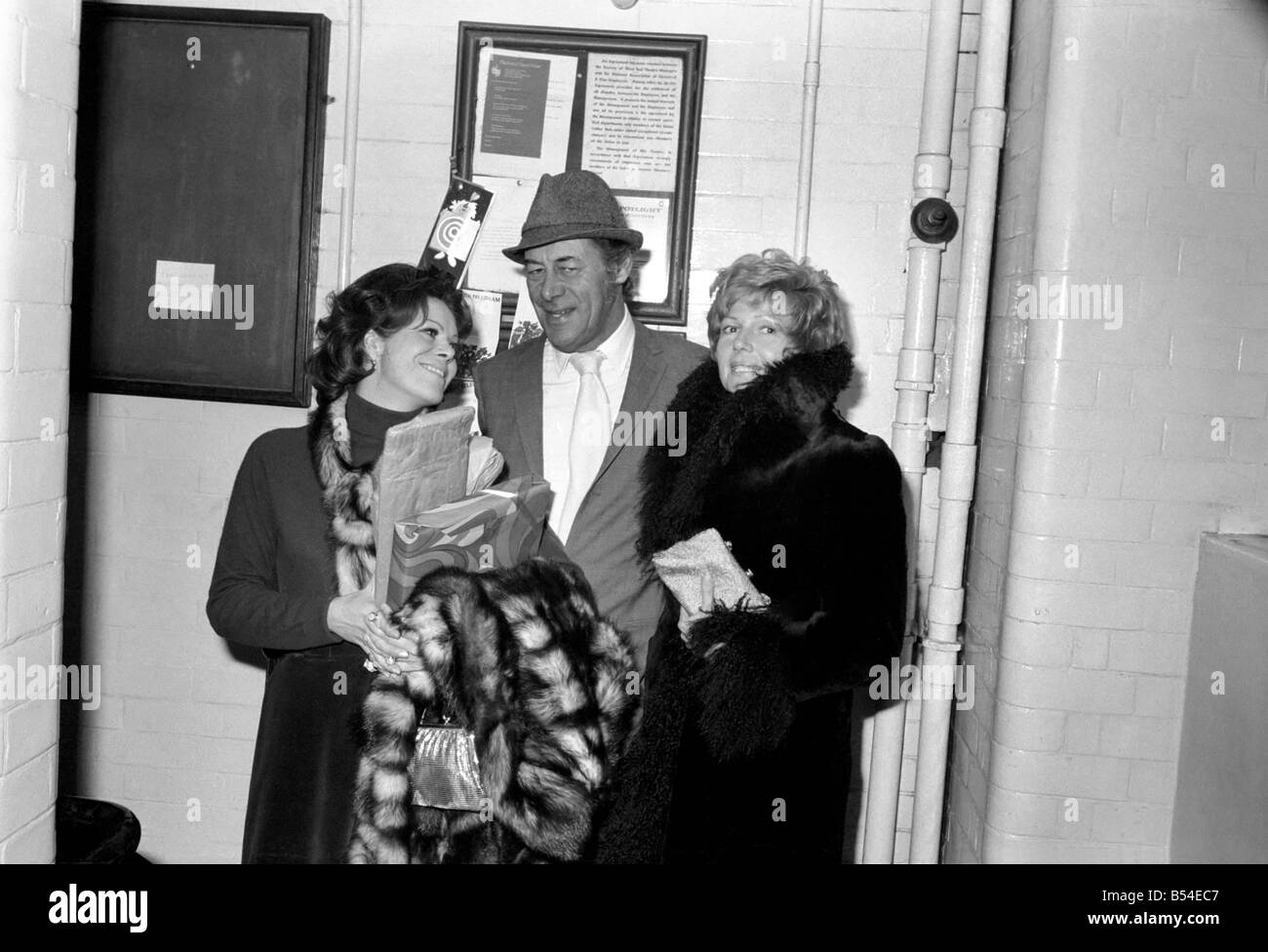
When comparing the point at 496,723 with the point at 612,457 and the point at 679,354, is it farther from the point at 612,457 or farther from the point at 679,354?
the point at 679,354

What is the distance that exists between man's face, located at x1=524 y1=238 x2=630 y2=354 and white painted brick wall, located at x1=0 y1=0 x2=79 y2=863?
103cm

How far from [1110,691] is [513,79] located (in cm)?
226

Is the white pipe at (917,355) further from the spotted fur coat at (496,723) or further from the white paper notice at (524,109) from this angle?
the spotted fur coat at (496,723)

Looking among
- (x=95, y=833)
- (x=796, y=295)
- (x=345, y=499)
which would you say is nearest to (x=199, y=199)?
(x=345, y=499)

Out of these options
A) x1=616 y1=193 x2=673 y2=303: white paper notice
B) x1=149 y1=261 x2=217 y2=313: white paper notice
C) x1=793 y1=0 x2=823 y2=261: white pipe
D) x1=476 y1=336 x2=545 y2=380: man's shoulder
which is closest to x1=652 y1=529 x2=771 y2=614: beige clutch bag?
x1=476 y1=336 x2=545 y2=380: man's shoulder

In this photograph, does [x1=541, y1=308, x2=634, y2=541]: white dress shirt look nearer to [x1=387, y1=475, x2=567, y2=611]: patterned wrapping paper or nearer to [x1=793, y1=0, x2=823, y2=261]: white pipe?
[x1=387, y1=475, x2=567, y2=611]: patterned wrapping paper

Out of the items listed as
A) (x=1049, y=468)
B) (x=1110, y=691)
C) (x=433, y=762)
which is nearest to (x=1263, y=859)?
(x=1110, y=691)

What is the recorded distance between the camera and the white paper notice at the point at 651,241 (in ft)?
10.7

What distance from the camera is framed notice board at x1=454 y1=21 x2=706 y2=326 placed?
324 cm

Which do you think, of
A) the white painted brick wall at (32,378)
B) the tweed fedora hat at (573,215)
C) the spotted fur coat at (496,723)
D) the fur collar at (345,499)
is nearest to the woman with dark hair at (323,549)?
the fur collar at (345,499)

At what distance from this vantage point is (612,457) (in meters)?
2.71

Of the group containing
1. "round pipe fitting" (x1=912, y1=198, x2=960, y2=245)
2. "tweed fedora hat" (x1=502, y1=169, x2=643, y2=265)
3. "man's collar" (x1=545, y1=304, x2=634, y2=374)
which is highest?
"round pipe fitting" (x1=912, y1=198, x2=960, y2=245)

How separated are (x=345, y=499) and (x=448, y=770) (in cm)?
61

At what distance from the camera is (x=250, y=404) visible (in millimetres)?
3420
